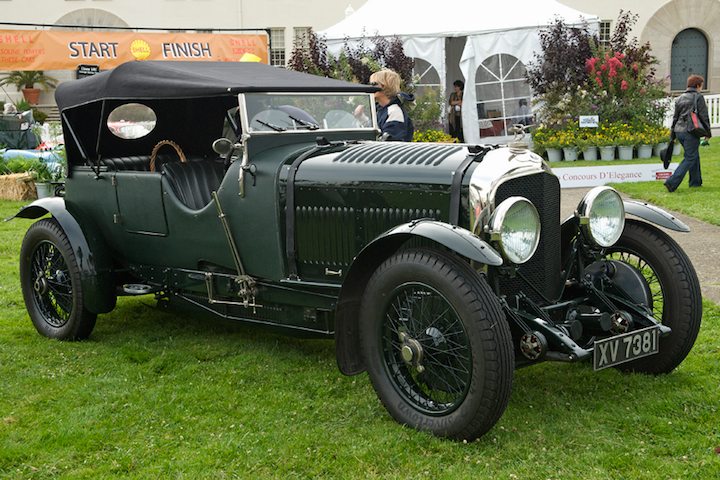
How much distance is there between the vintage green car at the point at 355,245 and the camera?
371 centimetres

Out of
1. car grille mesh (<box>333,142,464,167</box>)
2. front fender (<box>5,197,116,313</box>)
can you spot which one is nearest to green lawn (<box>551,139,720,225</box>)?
car grille mesh (<box>333,142,464,167</box>)

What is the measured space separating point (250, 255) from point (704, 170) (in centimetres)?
1113

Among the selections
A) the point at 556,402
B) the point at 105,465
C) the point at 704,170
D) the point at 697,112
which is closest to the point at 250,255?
the point at 105,465

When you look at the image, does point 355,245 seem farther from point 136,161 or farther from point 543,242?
point 136,161

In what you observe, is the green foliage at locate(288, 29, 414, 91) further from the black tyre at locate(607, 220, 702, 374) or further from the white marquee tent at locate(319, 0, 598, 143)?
the black tyre at locate(607, 220, 702, 374)

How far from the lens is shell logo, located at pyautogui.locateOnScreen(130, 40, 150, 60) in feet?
65.2

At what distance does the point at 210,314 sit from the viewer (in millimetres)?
5059

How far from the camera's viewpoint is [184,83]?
4793 millimetres

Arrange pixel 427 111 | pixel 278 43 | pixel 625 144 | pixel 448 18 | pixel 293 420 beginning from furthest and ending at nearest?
1. pixel 278 43
2. pixel 448 18
3. pixel 427 111
4. pixel 625 144
5. pixel 293 420

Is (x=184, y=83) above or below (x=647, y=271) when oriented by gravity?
above

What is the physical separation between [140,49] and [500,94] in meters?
8.64

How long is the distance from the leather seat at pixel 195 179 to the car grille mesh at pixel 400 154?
51.8 inches

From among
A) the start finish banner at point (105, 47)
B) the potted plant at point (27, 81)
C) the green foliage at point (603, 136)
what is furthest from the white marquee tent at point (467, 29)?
the potted plant at point (27, 81)

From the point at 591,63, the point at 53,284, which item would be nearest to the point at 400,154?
the point at 53,284
